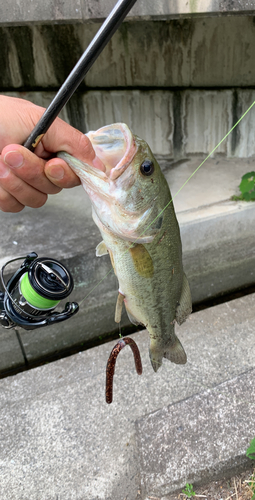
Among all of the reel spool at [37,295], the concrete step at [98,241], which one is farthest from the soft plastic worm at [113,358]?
the concrete step at [98,241]

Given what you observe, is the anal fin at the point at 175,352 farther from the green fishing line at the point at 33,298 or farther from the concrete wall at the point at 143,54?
the concrete wall at the point at 143,54

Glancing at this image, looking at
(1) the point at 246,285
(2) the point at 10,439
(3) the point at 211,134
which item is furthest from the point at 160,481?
(3) the point at 211,134

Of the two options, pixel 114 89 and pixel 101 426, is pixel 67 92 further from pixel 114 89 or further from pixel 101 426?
pixel 114 89

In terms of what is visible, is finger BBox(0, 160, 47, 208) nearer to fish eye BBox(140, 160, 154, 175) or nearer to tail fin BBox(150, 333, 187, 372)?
fish eye BBox(140, 160, 154, 175)

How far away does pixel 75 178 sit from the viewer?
152 cm

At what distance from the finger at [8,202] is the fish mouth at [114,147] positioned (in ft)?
1.53

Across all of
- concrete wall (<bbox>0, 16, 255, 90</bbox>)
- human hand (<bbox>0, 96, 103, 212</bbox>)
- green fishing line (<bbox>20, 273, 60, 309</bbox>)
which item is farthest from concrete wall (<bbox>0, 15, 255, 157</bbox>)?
green fishing line (<bbox>20, 273, 60, 309</bbox>)

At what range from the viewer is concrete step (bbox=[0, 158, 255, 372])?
3.34 m

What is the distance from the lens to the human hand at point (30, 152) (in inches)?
56.2

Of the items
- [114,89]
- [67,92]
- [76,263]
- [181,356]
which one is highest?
[67,92]

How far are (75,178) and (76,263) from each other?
1803 mm

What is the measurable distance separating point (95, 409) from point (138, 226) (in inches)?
64.1

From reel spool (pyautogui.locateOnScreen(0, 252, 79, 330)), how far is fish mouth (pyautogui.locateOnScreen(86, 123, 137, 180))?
527 millimetres

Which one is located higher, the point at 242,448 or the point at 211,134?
the point at 211,134
